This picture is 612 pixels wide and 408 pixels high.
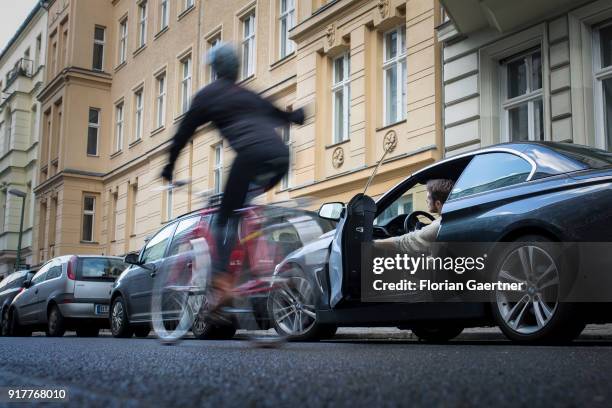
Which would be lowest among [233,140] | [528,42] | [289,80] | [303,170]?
[233,140]

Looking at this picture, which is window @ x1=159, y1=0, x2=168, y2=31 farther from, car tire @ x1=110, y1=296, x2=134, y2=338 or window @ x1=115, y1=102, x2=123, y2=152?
car tire @ x1=110, y1=296, x2=134, y2=338

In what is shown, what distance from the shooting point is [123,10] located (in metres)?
35.1

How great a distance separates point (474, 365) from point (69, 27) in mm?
35331

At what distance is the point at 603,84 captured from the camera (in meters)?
12.4

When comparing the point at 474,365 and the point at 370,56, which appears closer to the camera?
the point at 474,365

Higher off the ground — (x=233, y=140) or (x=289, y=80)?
(x=289, y=80)

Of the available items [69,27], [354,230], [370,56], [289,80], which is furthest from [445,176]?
[69,27]

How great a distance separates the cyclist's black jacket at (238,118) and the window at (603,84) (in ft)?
25.2

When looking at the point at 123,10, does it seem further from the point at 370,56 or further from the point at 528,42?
the point at 528,42

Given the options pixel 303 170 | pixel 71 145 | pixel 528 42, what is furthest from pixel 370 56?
pixel 71 145

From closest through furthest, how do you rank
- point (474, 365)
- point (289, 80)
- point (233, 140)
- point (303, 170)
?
point (474, 365)
point (233, 140)
point (303, 170)
point (289, 80)

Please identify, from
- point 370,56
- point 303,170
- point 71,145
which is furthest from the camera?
point 71,145

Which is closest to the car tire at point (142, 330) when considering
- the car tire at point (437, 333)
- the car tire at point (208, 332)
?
the car tire at point (208, 332)

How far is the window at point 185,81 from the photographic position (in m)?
27.6
